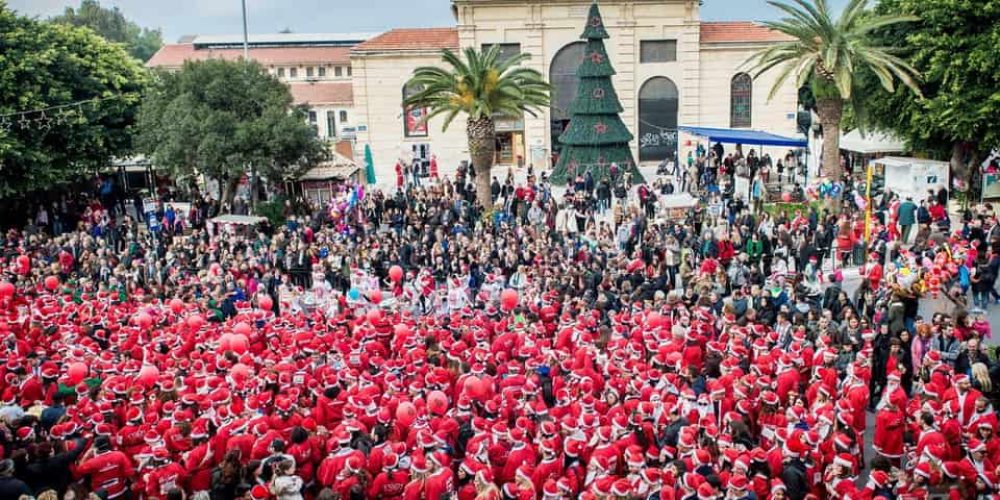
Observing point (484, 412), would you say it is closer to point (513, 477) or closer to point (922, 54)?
point (513, 477)

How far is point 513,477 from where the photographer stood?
369 inches

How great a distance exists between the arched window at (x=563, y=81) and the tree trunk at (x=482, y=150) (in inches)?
570

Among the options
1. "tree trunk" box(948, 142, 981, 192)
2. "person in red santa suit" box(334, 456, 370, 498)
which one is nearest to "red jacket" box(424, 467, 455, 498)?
"person in red santa suit" box(334, 456, 370, 498)

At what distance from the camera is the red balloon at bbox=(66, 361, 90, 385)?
12.5 metres

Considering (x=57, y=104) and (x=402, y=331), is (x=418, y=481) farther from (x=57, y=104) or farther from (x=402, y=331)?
(x=57, y=104)

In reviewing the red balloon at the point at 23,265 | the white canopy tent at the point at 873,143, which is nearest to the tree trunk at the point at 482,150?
the red balloon at the point at 23,265

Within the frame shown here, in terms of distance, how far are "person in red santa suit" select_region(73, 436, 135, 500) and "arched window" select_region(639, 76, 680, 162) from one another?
126 ft

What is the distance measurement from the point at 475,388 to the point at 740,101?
123ft

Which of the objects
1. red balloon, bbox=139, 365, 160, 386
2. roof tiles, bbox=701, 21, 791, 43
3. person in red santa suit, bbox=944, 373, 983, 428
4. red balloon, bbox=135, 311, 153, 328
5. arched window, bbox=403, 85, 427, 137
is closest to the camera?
person in red santa suit, bbox=944, 373, 983, 428

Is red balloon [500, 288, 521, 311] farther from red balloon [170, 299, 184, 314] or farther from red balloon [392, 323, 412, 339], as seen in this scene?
red balloon [170, 299, 184, 314]

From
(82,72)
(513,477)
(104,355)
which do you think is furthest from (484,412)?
(82,72)

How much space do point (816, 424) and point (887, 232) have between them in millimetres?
13947

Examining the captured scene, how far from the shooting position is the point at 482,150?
1177 inches

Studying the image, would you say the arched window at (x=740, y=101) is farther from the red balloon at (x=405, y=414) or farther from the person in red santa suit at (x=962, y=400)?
the red balloon at (x=405, y=414)
